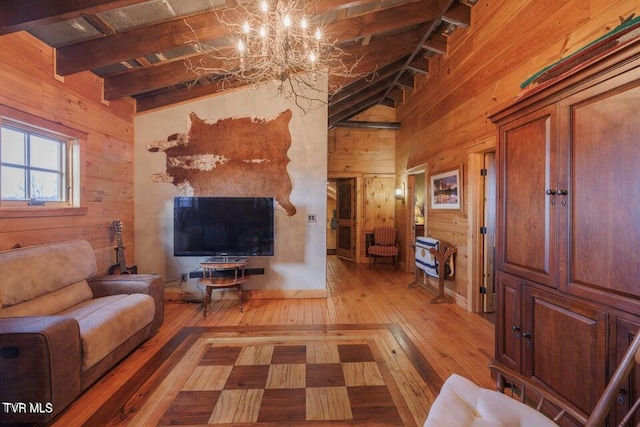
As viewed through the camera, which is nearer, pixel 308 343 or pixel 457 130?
pixel 308 343

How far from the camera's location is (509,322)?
73.0 inches

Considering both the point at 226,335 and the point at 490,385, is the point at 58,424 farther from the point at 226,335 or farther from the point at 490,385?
the point at 490,385

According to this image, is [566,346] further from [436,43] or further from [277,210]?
[436,43]

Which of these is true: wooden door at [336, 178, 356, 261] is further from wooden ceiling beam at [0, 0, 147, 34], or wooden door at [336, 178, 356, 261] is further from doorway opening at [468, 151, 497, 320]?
wooden ceiling beam at [0, 0, 147, 34]

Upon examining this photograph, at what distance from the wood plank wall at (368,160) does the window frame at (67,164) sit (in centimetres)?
476

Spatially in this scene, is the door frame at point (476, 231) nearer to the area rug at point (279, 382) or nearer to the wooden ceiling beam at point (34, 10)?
the area rug at point (279, 382)

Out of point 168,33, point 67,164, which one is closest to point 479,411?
point 168,33

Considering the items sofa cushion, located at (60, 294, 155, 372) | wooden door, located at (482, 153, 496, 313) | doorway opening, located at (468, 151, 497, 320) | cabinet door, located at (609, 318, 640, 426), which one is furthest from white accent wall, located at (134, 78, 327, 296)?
cabinet door, located at (609, 318, 640, 426)

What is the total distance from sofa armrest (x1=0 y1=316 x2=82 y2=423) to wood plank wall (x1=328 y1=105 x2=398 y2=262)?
18.6 ft

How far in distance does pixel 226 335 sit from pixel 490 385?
2344 millimetres

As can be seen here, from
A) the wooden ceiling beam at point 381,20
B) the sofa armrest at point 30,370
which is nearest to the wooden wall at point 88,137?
the sofa armrest at point 30,370

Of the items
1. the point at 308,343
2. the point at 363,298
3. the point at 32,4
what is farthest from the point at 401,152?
the point at 32,4

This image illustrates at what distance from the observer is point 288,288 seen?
393 centimetres

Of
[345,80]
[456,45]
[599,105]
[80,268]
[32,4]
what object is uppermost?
[456,45]
